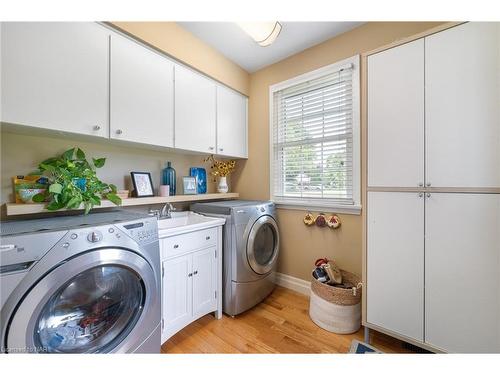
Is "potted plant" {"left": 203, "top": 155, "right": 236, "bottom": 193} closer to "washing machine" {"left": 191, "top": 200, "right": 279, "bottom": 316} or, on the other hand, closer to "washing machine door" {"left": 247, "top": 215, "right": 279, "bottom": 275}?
"washing machine" {"left": 191, "top": 200, "right": 279, "bottom": 316}

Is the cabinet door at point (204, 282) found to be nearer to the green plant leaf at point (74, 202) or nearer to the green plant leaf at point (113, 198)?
the green plant leaf at point (113, 198)

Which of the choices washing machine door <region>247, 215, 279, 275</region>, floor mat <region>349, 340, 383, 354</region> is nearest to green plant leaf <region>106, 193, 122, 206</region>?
washing machine door <region>247, 215, 279, 275</region>

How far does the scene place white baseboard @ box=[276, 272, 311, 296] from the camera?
2154mm

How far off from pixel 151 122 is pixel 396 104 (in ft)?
5.66

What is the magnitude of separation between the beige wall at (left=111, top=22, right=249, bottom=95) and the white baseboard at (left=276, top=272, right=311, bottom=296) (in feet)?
7.24

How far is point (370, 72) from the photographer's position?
4.57 ft

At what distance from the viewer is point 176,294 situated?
143 cm

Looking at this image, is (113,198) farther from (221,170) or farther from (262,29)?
(262,29)

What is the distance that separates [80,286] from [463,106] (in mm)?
2199

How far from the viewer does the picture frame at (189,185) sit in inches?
82.0

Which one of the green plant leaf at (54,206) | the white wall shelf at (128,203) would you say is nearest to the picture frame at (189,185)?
the white wall shelf at (128,203)

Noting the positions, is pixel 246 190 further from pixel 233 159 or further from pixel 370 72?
pixel 370 72

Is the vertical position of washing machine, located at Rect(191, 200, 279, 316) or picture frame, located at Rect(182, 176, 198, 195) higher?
picture frame, located at Rect(182, 176, 198, 195)
